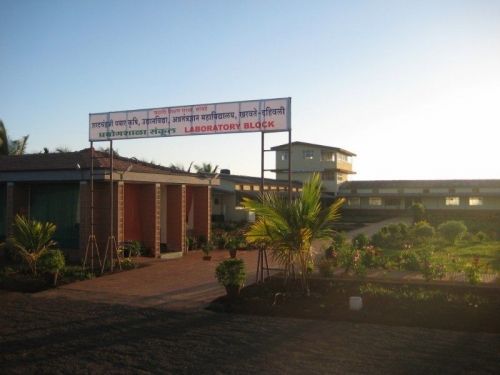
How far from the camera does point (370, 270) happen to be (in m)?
15.1

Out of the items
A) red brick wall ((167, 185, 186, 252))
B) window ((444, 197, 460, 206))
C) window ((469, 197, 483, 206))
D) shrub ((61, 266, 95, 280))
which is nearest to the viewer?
shrub ((61, 266, 95, 280))

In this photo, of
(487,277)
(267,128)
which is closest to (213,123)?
(267,128)

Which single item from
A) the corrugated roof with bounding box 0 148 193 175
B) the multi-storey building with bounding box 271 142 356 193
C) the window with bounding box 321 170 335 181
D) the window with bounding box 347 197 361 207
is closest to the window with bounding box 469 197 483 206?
the window with bounding box 347 197 361 207

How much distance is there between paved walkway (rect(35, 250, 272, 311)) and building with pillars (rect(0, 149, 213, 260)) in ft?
7.45

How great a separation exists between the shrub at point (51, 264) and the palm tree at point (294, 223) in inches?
228

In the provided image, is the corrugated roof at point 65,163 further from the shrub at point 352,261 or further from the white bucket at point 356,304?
the white bucket at point 356,304

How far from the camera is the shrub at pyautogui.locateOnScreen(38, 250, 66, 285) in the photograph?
43.5 ft

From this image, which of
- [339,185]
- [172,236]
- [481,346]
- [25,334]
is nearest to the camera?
[481,346]

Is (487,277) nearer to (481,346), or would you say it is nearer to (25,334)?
(481,346)

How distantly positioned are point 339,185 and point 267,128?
47.2 metres

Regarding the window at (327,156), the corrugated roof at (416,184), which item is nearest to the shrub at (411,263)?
the window at (327,156)

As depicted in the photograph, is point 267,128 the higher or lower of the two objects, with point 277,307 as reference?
higher

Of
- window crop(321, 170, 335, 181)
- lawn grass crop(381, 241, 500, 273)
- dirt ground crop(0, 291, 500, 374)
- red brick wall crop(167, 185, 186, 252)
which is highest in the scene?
window crop(321, 170, 335, 181)

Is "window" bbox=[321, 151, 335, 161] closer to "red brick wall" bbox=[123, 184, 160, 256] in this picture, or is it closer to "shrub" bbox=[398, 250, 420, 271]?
"red brick wall" bbox=[123, 184, 160, 256]
